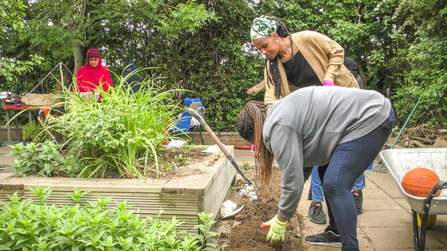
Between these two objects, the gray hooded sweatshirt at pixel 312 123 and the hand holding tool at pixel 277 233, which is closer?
the gray hooded sweatshirt at pixel 312 123

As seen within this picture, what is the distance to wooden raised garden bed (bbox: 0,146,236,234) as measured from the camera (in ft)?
6.21

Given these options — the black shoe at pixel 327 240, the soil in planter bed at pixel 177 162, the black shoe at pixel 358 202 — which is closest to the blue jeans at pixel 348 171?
the black shoe at pixel 327 240

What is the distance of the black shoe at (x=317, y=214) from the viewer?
9.26 ft

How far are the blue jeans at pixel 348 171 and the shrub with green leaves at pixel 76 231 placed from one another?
82 cm

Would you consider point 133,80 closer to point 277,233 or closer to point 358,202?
point 358,202

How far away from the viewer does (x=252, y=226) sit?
241cm

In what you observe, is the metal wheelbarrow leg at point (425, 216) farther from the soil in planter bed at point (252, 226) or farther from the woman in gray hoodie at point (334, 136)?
the soil in planter bed at point (252, 226)

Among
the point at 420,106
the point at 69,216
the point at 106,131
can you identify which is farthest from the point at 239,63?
the point at 69,216

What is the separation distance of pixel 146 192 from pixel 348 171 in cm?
118

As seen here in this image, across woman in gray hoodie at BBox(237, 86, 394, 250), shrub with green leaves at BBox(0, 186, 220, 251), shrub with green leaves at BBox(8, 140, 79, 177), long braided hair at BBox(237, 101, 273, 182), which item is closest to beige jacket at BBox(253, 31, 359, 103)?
long braided hair at BBox(237, 101, 273, 182)

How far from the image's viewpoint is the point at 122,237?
1.61 metres

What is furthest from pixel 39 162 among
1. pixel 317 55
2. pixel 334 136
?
pixel 317 55

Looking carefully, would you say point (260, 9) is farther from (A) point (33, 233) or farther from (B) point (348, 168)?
(A) point (33, 233)

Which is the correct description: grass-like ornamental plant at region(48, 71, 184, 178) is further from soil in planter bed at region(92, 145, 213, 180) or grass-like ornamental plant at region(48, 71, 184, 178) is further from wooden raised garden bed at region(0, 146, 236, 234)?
wooden raised garden bed at region(0, 146, 236, 234)
